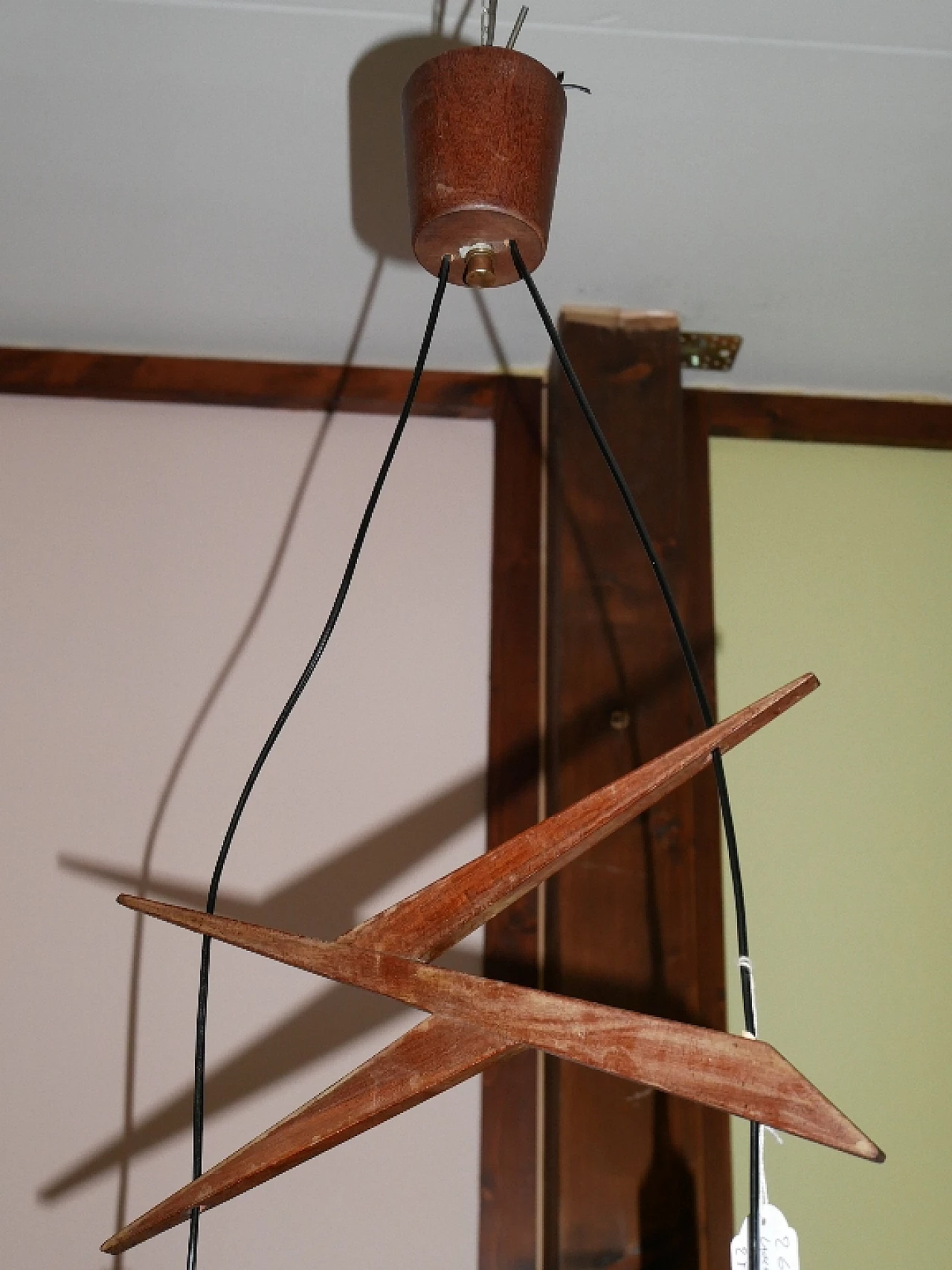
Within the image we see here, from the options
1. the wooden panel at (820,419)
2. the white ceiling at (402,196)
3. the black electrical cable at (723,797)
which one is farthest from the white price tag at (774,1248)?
the wooden panel at (820,419)

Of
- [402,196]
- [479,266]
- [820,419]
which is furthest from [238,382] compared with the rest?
[479,266]

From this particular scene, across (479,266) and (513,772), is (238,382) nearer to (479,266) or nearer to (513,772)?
(513,772)

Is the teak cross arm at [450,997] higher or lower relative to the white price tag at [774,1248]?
higher

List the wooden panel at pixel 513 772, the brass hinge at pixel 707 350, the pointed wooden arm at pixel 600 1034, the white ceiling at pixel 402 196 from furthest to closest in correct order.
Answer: the brass hinge at pixel 707 350, the wooden panel at pixel 513 772, the white ceiling at pixel 402 196, the pointed wooden arm at pixel 600 1034

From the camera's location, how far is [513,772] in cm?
169

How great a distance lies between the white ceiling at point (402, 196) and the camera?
1.35 m

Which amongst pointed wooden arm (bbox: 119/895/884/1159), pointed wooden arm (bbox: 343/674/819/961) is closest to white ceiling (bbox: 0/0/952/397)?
pointed wooden arm (bbox: 343/674/819/961)

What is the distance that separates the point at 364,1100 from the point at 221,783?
92 centimetres

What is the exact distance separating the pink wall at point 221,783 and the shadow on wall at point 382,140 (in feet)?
1.13

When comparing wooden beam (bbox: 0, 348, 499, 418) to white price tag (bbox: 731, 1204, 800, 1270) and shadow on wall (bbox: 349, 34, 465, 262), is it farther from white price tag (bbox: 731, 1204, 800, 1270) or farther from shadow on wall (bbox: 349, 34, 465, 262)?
white price tag (bbox: 731, 1204, 800, 1270)

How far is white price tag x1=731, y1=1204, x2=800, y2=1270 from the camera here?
891mm

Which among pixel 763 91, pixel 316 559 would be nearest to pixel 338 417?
pixel 316 559

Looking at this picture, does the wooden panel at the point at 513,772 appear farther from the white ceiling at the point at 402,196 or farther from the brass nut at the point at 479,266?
the brass nut at the point at 479,266

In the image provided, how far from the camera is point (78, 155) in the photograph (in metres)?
1.51
